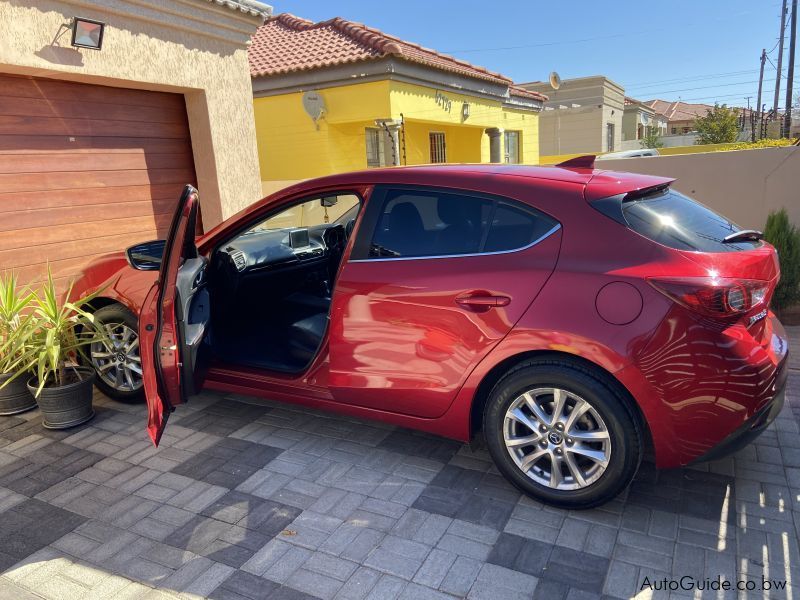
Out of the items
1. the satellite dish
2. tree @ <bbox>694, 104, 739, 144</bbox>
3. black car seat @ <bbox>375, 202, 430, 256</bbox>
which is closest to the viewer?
black car seat @ <bbox>375, 202, 430, 256</bbox>

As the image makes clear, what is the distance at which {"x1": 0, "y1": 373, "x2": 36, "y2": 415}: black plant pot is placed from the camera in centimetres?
418

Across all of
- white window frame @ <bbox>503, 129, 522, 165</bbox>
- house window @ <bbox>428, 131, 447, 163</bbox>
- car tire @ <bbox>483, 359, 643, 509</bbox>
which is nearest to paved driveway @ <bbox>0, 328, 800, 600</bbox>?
car tire @ <bbox>483, 359, 643, 509</bbox>

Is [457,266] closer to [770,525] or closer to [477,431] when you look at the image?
[477,431]

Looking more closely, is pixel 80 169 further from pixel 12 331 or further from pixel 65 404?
pixel 65 404

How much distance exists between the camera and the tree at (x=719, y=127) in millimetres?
34906

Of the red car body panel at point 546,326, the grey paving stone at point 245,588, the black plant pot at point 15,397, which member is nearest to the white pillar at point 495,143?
the red car body panel at point 546,326

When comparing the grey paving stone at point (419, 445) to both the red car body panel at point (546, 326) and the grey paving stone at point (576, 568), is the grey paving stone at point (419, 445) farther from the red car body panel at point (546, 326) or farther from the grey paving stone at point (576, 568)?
the grey paving stone at point (576, 568)

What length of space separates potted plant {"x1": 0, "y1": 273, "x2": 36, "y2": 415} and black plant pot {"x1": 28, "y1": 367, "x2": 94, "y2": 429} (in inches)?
8.6

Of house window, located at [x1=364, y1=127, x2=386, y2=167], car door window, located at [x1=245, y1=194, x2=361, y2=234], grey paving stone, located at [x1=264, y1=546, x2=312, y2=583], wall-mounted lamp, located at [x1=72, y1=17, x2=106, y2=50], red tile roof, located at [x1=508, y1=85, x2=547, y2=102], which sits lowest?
grey paving stone, located at [x1=264, y1=546, x2=312, y2=583]

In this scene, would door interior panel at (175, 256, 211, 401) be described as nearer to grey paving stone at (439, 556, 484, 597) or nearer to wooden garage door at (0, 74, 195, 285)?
grey paving stone at (439, 556, 484, 597)

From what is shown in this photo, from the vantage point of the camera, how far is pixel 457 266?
289cm

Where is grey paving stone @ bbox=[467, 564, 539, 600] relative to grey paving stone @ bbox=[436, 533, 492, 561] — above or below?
below

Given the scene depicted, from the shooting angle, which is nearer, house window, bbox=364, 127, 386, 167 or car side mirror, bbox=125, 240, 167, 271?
car side mirror, bbox=125, 240, 167, 271

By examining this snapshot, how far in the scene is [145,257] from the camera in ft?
12.7
